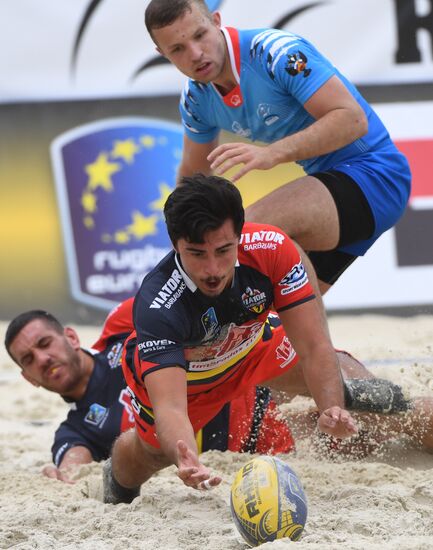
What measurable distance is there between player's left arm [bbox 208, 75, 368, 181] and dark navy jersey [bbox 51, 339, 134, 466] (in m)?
1.54

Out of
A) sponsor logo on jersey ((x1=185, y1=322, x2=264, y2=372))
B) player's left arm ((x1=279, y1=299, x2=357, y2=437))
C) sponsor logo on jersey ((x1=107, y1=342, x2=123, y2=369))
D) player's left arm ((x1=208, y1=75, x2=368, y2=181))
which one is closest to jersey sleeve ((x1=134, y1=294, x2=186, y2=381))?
sponsor logo on jersey ((x1=185, y1=322, x2=264, y2=372))

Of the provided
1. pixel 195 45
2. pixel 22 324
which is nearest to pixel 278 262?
pixel 195 45

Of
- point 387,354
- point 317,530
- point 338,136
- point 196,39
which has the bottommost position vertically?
point 387,354

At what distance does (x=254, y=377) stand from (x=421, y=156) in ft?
10.6

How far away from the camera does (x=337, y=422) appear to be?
2941mm

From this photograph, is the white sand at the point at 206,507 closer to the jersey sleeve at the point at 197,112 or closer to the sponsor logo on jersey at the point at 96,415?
the sponsor logo on jersey at the point at 96,415

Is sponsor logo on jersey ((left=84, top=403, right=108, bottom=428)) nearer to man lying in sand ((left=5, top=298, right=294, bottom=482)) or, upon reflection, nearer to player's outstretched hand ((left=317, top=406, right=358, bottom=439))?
man lying in sand ((left=5, top=298, right=294, bottom=482))

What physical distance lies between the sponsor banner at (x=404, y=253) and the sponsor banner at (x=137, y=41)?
269 mm

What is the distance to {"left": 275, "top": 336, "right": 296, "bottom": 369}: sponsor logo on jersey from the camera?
3.69m

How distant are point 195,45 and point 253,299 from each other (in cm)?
102

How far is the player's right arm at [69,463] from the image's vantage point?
4023 mm

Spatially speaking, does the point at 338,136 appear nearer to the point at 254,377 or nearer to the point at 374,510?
the point at 254,377

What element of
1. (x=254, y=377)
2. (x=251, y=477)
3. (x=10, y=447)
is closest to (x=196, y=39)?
(x=254, y=377)

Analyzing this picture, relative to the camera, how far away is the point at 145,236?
6422mm
